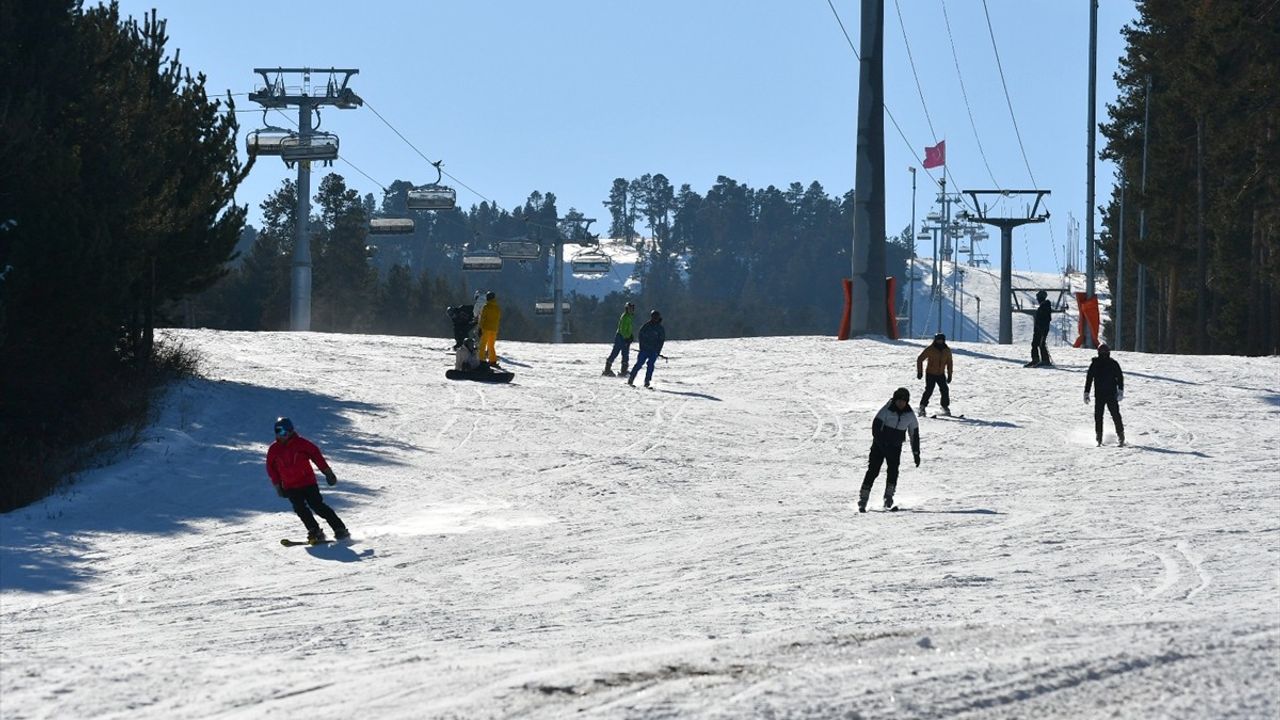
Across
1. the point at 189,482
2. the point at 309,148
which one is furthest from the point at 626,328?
the point at 309,148

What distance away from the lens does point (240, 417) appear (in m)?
24.4

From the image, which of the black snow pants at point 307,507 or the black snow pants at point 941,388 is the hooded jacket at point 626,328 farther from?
the black snow pants at point 307,507

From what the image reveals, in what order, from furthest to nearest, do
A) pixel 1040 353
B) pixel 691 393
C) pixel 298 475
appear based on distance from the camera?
pixel 1040 353
pixel 691 393
pixel 298 475

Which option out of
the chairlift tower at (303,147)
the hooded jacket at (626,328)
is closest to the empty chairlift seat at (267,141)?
the chairlift tower at (303,147)

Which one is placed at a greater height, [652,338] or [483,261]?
[483,261]

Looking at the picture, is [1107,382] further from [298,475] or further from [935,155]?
[935,155]

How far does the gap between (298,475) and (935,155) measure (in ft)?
200

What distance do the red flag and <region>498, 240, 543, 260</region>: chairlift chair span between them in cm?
1858

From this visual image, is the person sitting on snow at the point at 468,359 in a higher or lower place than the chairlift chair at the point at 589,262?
lower

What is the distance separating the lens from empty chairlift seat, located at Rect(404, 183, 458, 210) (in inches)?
2338

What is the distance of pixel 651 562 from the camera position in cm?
1413

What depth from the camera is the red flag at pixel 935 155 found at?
72312 millimetres

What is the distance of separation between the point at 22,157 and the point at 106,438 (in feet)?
12.8

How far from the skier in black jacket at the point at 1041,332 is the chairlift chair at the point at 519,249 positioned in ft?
135
